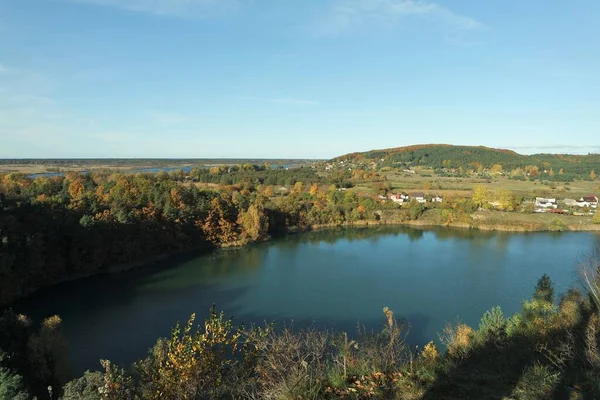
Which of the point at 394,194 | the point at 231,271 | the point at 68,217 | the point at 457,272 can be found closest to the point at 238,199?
the point at 231,271

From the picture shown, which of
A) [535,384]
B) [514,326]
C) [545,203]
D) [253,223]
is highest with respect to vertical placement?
[535,384]

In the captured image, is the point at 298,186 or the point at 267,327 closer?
the point at 267,327

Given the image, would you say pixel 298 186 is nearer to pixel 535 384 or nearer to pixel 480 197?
pixel 480 197

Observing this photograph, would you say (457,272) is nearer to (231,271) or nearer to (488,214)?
(231,271)

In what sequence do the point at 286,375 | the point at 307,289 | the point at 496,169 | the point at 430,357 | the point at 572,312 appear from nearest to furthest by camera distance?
→ 1. the point at 286,375
2. the point at 430,357
3. the point at 572,312
4. the point at 307,289
5. the point at 496,169

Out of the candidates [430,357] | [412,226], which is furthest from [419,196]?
[430,357]

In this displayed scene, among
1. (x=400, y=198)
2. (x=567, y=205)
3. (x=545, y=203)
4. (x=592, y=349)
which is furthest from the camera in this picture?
(x=400, y=198)

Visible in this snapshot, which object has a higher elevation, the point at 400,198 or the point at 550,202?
the point at 400,198
